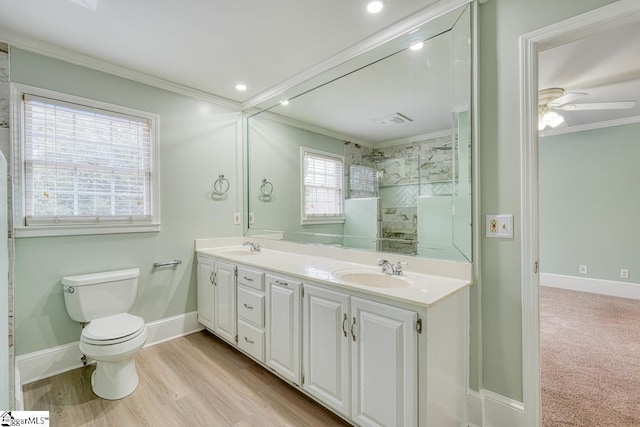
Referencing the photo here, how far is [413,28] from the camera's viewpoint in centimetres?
186

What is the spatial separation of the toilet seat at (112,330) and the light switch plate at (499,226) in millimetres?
2353

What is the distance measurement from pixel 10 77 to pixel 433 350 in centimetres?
318

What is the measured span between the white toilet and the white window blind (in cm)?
51

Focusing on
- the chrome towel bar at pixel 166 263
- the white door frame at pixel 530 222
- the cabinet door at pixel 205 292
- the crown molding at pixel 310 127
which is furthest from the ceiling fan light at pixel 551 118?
the chrome towel bar at pixel 166 263

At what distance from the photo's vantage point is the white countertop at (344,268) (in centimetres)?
140

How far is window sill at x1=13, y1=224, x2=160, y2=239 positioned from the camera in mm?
2072

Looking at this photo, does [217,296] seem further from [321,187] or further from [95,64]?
[95,64]

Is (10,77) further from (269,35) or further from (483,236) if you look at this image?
(483,236)

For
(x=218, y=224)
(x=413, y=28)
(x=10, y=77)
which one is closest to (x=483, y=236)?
(x=413, y=28)

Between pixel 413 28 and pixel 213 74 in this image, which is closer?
pixel 413 28

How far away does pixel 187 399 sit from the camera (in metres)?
1.91

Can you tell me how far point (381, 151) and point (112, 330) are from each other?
227cm

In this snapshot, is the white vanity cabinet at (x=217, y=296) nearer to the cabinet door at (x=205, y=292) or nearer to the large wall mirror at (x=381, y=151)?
the cabinet door at (x=205, y=292)

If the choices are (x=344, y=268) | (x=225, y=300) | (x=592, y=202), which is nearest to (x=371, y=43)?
(x=344, y=268)
